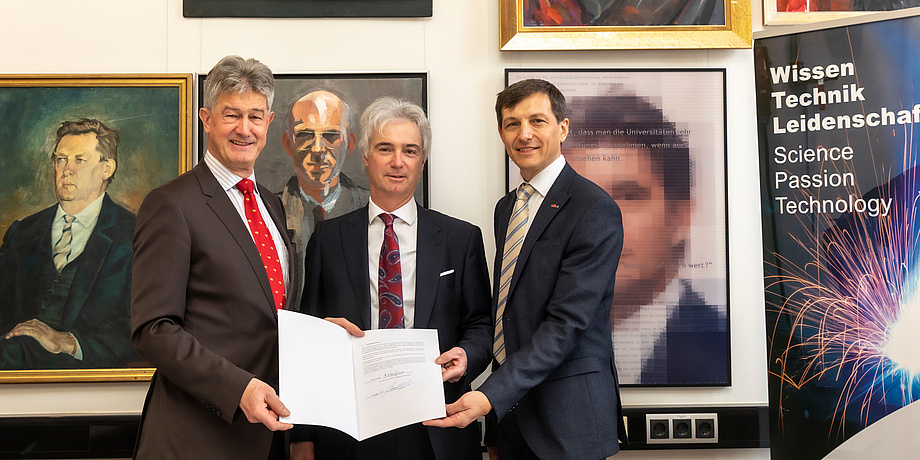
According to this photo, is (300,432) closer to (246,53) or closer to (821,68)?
(246,53)

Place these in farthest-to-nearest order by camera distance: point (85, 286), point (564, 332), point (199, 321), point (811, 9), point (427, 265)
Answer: point (811, 9), point (85, 286), point (427, 265), point (564, 332), point (199, 321)

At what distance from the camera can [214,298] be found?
5.25ft

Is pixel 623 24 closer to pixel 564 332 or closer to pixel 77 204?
pixel 564 332

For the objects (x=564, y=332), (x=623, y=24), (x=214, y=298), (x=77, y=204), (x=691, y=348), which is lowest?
(x=691, y=348)

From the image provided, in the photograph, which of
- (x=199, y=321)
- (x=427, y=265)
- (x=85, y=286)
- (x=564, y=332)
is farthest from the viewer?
(x=85, y=286)

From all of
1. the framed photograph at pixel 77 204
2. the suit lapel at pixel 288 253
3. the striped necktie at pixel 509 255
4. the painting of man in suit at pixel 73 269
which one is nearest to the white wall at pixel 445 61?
the framed photograph at pixel 77 204

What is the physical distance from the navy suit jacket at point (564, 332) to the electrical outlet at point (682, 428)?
27.8 inches

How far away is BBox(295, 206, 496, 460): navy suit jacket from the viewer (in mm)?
1918

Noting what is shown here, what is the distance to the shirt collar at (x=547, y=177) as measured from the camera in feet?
6.29

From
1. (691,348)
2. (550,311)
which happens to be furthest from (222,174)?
(691,348)

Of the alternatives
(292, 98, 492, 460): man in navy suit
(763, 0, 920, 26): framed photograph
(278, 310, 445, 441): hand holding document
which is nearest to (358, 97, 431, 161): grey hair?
(292, 98, 492, 460): man in navy suit

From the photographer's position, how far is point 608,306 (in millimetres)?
1828

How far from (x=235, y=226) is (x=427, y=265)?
0.62 metres

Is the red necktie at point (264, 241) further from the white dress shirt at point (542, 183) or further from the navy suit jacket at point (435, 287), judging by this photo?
the white dress shirt at point (542, 183)
